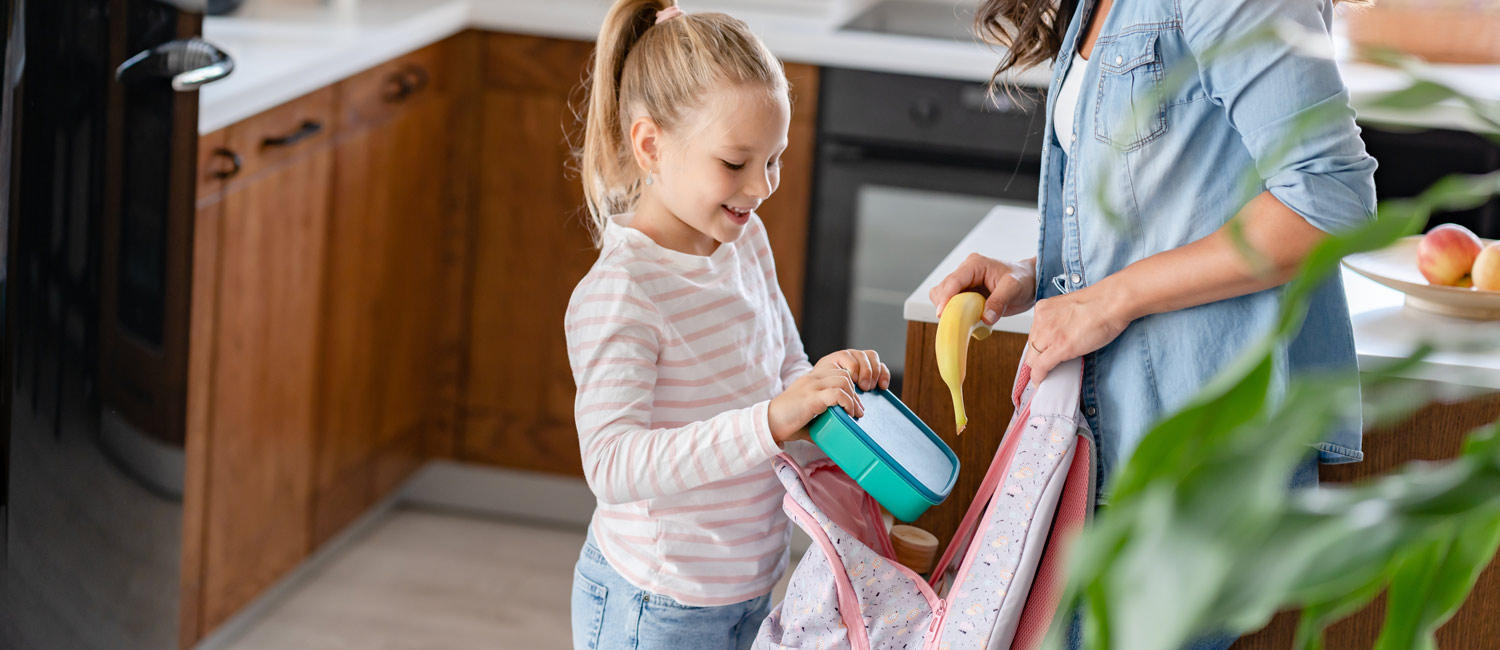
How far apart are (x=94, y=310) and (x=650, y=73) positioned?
80cm

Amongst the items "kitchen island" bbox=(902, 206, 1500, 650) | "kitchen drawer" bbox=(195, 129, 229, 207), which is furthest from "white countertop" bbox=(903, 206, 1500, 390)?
"kitchen drawer" bbox=(195, 129, 229, 207)

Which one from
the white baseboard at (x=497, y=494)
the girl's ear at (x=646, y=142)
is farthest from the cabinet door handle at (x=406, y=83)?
the girl's ear at (x=646, y=142)

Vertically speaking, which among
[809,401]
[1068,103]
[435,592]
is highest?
[1068,103]

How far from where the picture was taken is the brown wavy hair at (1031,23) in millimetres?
1171

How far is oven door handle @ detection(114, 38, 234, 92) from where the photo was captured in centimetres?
158

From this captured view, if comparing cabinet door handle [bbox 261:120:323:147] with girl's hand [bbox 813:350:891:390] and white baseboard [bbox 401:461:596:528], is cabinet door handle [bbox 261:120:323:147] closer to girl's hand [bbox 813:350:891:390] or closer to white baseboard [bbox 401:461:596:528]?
white baseboard [bbox 401:461:596:528]

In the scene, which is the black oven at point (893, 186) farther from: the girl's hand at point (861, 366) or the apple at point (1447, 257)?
the girl's hand at point (861, 366)

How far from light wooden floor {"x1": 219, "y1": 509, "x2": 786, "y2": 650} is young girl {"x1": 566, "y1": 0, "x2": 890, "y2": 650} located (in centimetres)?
121

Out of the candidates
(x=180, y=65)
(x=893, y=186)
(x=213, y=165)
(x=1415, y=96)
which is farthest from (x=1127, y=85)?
(x=893, y=186)

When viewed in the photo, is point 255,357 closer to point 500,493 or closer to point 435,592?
point 435,592

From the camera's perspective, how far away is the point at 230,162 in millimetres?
1968

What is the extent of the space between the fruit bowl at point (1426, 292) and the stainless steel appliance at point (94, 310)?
129 centimetres

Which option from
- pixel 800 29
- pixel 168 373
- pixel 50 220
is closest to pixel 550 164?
pixel 800 29

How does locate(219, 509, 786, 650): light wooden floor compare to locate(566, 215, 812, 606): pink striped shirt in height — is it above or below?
below
